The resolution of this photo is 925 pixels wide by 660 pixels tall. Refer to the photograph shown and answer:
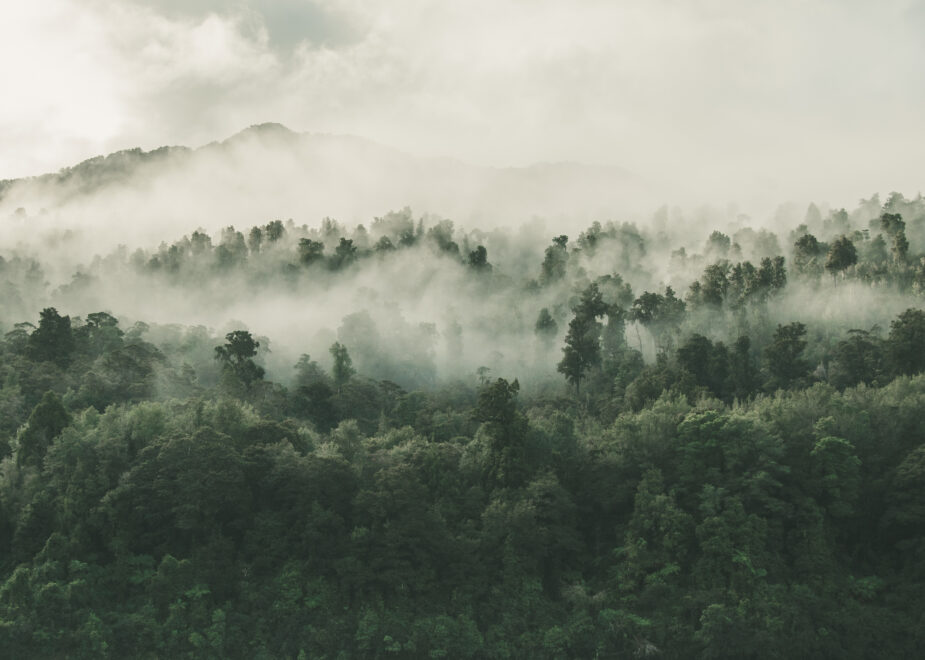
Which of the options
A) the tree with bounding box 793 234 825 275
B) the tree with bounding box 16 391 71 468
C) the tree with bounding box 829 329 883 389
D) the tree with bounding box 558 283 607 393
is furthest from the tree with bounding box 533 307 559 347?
the tree with bounding box 16 391 71 468

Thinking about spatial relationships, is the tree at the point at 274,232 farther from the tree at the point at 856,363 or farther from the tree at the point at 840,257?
the tree at the point at 856,363

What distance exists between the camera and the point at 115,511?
47406 millimetres

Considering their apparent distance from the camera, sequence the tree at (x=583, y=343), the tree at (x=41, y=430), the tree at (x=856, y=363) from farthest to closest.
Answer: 1. the tree at (x=583, y=343)
2. the tree at (x=856, y=363)
3. the tree at (x=41, y=430)

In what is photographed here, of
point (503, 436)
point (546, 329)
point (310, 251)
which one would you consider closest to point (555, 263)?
point (546, 329)

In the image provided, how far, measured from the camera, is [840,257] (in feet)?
303

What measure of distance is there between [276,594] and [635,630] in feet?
65.2

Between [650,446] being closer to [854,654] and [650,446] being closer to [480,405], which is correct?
[480,405]

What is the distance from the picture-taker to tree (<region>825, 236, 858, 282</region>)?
92.6 m

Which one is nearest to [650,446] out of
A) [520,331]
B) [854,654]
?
[854,654]

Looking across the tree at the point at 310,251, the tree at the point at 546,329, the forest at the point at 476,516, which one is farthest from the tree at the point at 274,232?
the forest at the point at 476,516

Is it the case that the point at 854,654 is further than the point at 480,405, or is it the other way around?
the point at 480,405

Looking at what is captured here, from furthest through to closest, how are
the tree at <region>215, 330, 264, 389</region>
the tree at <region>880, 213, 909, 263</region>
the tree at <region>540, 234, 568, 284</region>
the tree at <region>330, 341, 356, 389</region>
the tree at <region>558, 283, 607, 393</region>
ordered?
the tree at <region>540, 234, 568, 284</region>, the tree at <region>880, 213, 909, 263</region>, the tree at <region>330, 341, 356, 389</region>, the tree at <region>558, 283, 607, 393</region>, the tree at <region>215, 330, 264, 389</region>

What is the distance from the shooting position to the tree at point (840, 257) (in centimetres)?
9256

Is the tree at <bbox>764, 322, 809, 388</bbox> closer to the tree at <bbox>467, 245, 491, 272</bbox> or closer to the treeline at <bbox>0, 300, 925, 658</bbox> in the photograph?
the treeline at <bbox>0, 300, 925, 658</bbox>
